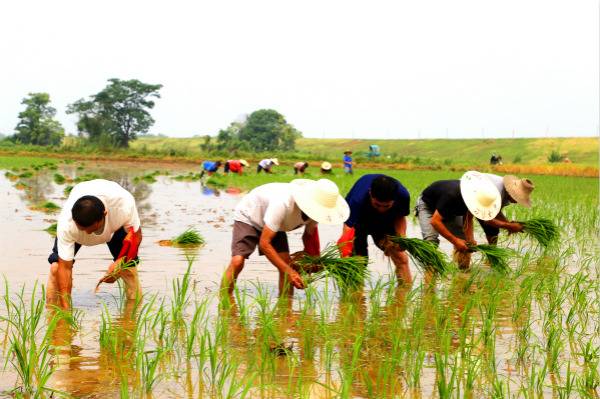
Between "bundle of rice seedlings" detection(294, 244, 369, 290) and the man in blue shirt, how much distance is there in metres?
0.11

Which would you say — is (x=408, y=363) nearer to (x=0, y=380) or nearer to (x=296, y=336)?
(x=296, y=336)

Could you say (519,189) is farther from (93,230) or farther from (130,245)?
(93,230)

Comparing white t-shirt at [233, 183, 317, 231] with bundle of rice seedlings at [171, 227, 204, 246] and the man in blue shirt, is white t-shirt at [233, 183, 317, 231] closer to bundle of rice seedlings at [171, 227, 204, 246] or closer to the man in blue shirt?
the man in blue shirt

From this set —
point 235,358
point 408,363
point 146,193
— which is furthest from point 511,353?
point 146,193

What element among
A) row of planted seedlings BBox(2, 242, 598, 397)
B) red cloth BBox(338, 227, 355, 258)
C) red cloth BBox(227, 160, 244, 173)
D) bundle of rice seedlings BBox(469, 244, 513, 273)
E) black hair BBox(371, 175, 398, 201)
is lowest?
row of planted seedlings BBox(2, 242, 598, 397)

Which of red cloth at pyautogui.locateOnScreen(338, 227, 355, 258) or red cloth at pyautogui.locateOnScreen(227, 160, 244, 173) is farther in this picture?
red cloth at pyautogui.locateOnScreen(227, 160, 244, 173)

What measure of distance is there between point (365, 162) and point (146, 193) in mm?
18856

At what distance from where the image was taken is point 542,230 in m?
7.07

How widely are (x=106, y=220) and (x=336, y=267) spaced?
1426 millimetres

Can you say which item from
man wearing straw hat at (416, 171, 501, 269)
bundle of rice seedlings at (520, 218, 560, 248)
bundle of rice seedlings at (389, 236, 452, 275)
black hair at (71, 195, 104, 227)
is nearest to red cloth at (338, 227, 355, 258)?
bundle of rice seedlings at (389, 236, 452, 275)

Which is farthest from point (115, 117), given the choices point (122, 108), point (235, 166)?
point (235, 166)

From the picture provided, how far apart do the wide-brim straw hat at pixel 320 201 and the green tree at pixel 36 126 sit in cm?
5048

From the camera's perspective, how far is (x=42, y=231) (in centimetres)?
893

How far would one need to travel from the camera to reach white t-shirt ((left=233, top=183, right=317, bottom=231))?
15.1 ft
